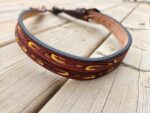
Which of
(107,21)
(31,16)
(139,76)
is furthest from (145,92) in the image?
(31,16)

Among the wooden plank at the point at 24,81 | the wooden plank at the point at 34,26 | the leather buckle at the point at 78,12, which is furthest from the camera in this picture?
the leather buckle at the point at 78,12

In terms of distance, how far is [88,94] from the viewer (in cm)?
50

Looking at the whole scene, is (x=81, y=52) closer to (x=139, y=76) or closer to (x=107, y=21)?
(x=139, y=76)

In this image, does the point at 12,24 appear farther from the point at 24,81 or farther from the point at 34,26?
the point at 24,81

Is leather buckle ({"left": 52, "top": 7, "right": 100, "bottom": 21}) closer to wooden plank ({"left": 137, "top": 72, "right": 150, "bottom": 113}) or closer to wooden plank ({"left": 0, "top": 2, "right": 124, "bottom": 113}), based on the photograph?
wooden plank ({"left": 0, "top": 2, "right": 124, "bottom": 113})

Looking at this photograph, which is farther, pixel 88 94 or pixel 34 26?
pixel 34 26

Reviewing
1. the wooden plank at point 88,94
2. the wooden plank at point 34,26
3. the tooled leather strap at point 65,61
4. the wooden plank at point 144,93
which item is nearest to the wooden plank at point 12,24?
the wooden plank at point 34,26

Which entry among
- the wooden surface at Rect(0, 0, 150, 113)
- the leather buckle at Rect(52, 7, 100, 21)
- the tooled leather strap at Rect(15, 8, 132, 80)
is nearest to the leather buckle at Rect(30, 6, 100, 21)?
the leather buckle at Rect(52, 7, 100, 21)

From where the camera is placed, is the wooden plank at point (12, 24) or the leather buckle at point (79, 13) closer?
Result: the wooden plank at point (12, 24)

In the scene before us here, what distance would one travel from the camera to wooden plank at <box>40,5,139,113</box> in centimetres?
44

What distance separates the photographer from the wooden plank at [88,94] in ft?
1.46

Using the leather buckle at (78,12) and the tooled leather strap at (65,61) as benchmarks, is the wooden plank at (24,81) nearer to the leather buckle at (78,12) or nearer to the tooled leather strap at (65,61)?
the tooled leather strap at (65,61)

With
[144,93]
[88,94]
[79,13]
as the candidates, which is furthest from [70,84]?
[79,13]

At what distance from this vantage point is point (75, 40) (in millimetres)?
812
